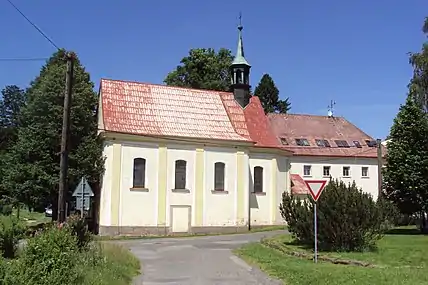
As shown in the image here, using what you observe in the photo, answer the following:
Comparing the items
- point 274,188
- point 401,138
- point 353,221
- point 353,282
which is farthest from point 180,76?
point 353,282

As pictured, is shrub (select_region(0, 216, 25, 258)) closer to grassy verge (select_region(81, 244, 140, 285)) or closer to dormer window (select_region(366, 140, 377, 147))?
grassy verge (select_region(81, 244, 140, 285))

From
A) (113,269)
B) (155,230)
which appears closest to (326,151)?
(155,230)

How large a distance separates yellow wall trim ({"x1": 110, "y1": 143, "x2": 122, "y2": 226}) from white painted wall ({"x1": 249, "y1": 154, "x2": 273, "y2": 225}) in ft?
35.9

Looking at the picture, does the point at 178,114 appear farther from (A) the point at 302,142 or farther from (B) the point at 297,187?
(A) the point at 302,142

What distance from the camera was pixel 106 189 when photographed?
1421 inches

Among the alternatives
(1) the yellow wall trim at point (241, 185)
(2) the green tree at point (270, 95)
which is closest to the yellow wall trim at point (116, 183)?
(1) the yellow wall trim at point (241, 185)

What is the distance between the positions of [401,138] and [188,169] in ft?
48.8

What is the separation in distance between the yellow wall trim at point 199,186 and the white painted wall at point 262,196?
4.81 meters

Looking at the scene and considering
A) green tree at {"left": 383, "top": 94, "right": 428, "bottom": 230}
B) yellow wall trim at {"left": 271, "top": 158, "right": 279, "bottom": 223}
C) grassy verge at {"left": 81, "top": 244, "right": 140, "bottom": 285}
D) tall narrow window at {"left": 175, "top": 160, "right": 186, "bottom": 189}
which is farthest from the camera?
yellow wall trim at {"left": 271, "top": 158, "right": 279, "bottom": 223}

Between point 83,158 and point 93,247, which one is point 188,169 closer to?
point 83,158

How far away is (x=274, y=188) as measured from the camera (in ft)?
139

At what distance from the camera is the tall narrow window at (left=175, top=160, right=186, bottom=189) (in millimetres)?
38219

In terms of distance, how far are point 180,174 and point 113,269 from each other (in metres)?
24.3

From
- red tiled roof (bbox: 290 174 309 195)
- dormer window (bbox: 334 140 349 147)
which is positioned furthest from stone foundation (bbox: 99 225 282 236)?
dormer window (bbox: 334 140 349 147)
